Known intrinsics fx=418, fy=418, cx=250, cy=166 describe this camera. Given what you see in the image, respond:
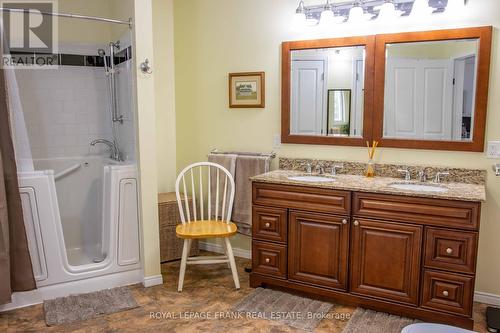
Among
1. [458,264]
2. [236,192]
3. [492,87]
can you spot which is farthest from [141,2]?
[458,264]

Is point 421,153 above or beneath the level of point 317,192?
above

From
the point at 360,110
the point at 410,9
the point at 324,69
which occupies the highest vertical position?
the point at 410,9

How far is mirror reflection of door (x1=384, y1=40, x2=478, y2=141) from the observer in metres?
2.75

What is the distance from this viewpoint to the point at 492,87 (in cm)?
268

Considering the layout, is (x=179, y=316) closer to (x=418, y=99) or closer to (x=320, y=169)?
(x=320, y=169)

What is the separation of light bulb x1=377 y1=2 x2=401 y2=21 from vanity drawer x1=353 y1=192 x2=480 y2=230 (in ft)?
4.16

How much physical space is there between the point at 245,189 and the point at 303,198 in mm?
792

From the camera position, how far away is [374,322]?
8.45 feet

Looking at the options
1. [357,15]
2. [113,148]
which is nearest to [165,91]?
[113,148]

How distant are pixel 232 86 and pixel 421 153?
5.34ft

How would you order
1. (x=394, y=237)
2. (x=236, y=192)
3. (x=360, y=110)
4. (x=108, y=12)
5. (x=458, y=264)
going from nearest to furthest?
(x=458, y=264)
(x=394, y=237)
(x=360, y=110)
(x=236, y=192)
(x=108, y=12)

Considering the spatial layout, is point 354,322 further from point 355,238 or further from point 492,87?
point 492,87

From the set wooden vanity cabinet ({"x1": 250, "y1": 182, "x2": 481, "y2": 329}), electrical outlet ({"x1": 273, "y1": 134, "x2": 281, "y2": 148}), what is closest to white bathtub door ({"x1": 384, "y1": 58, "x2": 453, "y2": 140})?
wooden vanity cabinet ({"x1": 250, "y1": 182, "x2": 481, "y2": 329})

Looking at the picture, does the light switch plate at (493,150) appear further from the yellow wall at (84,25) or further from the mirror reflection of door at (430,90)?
the yellow wall at (84,25)
